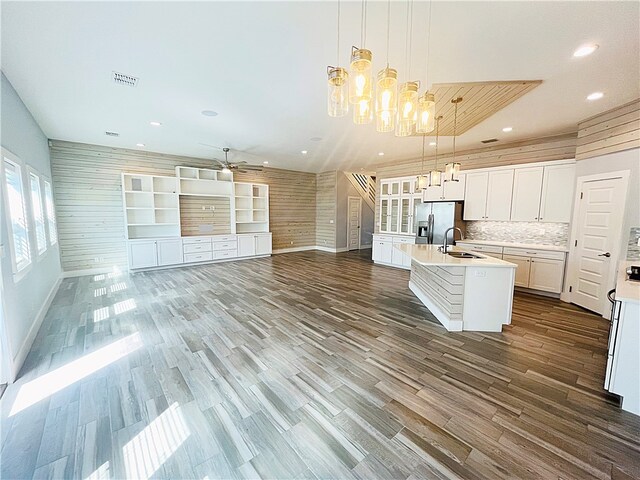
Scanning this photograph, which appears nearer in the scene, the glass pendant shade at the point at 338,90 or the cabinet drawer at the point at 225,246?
the glass pendant shade at the point at 338,90

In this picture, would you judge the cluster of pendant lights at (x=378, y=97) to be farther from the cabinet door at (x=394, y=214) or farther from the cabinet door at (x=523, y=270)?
the cabinet door at (x=394, y=214)

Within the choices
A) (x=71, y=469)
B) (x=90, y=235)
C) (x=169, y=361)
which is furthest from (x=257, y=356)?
(x=90, y=235)

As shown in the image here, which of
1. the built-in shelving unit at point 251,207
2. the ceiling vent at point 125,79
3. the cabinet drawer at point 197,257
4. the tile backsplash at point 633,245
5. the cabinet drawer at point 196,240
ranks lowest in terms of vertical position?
the cabinet drawer at point 197,257

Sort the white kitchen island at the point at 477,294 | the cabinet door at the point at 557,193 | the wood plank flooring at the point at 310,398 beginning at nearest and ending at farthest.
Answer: the wood plank flooring at the point at 310,398 → the white kitchen island at the point at 477,294 → the cabinet door at the point at 557,193

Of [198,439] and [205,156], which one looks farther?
[205,156]

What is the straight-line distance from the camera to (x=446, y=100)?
3.39 meters

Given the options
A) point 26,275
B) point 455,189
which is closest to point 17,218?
point 26,275

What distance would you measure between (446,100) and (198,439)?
4.43m

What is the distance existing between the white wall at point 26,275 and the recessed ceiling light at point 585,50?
18.8 ft

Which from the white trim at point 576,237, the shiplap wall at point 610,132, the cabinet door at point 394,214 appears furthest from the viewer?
the cabinet door at point 394,214

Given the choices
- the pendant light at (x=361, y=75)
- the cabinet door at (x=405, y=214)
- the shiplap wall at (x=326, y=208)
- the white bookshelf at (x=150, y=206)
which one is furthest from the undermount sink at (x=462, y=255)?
the white bookshelf at (x=150, y=206)

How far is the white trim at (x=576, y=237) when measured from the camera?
3498mm

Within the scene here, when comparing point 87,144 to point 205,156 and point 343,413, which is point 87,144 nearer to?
point 205,156

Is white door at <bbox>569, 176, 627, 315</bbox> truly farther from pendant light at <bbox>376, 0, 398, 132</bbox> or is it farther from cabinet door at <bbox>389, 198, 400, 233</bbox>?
pendant light at <bbox>376, 0, 398, 132</bbox>
